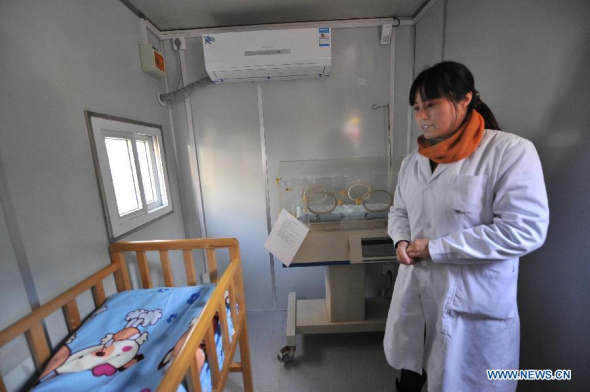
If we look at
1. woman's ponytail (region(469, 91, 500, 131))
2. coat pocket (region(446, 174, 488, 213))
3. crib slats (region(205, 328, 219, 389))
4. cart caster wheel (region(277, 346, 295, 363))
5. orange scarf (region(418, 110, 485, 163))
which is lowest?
cart caster wheel (region(277, 346, 295, 363))

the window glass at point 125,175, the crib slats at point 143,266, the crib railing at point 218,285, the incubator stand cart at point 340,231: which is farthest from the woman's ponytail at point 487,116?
the window glass at point 125,175

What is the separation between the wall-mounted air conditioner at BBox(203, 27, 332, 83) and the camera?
1.58 meters

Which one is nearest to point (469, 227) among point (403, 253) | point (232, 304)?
point (403, 253)

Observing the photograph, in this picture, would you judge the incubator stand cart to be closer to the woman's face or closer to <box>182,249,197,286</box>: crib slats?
A: <box>182,249,197,286</box>: crib slats

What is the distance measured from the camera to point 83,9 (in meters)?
1.12

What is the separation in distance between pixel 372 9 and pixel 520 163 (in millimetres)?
1529

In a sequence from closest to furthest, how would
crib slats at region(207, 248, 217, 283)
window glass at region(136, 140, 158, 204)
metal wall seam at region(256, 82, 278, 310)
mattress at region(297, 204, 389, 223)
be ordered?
crib slats at region(207, 248, 217, 283)
mattress at region(297, 204, 389, 223)
window glass at region(136, 140, 158, 204)
metal wall seam at region(256, 82, 278, 310)

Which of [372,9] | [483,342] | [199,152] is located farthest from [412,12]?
[483,342]

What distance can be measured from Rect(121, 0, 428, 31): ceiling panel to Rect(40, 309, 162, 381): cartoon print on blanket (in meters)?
1.79

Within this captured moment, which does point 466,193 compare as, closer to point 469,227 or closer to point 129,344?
point 469,227

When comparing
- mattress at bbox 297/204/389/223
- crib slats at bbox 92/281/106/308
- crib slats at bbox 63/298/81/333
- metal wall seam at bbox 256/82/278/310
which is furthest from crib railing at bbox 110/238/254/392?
metal wall seam at bbox 256/82/278/310

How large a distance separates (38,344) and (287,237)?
41.4 inches

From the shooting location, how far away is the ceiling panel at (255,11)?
4.98 ft

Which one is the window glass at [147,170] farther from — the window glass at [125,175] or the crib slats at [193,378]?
the crib slats at [193,378]
